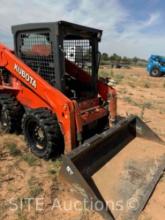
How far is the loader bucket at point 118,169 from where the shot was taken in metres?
3.04

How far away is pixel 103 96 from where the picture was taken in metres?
4.80

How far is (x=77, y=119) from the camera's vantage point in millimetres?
3754

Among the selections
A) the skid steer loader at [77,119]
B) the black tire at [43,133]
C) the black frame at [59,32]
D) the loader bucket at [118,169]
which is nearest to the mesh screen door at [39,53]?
the skid steer loader at [77,119]

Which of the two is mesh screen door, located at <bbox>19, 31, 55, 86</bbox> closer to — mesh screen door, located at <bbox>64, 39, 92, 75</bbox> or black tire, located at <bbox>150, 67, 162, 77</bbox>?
mesh screen door, located at <bbox>64, 39, 92, 75</bbox>

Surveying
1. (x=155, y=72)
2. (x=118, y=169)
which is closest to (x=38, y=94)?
(x=118, y=169)

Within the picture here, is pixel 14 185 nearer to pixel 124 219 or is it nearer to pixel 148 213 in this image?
pixel 124 219

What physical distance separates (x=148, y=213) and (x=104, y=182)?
2.24ft

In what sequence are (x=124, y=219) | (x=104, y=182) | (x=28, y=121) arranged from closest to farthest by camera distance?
1. (x=124, y=219)
2. (x=104, y=182)
3. (x=28, y=121)

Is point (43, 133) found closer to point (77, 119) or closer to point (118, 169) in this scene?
point (77, 119)

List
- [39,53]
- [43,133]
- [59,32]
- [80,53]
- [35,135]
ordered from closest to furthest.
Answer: [59,32], [43,133], [39,53], [35,135], [80,53]

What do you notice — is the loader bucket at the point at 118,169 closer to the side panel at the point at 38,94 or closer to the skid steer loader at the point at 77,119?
the skid steer loader at the point at 77,119

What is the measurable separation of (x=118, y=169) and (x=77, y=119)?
97cm

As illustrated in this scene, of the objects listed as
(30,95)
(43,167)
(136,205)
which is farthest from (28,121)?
(136,205)

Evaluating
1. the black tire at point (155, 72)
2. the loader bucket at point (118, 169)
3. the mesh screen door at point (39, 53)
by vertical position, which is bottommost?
the loader bucket at point (118, 169)
